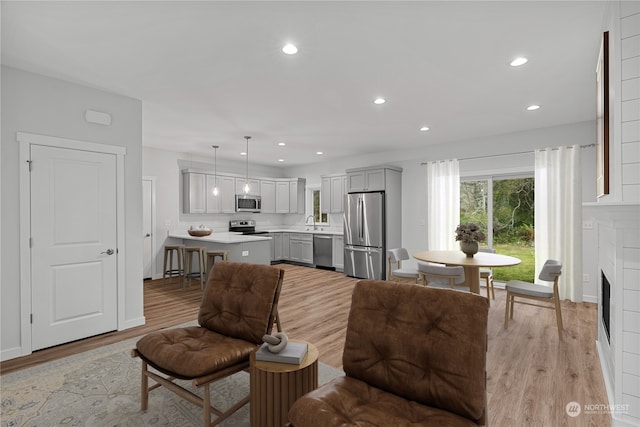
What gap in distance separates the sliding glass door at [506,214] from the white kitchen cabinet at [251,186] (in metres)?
4.80

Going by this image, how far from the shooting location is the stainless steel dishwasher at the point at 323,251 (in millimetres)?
7180

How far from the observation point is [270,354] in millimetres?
1772

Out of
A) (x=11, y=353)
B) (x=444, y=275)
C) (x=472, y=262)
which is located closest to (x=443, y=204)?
(x=472, y=262)

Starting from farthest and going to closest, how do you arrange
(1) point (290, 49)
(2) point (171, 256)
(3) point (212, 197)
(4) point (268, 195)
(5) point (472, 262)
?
1. (4) point (268, 195)
2. (3) point (212, 197)
3. (2) point (171, 256)
4. (5) point (472, 262)
5. (1) point (290, 49)

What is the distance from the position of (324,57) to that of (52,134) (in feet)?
9.14

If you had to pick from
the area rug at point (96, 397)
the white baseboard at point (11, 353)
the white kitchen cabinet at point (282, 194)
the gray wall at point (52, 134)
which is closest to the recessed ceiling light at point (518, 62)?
the area rug at point (96, 397)

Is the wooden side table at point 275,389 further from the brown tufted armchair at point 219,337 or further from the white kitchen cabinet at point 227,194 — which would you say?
the white kitchen cabinet at point 227,194

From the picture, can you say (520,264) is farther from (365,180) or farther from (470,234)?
(365,180)

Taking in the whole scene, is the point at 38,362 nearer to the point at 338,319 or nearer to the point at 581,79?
the point at 338,319

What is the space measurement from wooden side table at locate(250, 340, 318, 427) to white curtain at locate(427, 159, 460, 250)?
4648 millimetres

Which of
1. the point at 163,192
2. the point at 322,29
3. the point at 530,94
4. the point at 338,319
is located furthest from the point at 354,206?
the point at 322,29

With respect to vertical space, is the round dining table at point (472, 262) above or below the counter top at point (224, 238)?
below

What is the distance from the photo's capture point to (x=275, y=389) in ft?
5.49

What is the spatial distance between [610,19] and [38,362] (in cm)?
519
